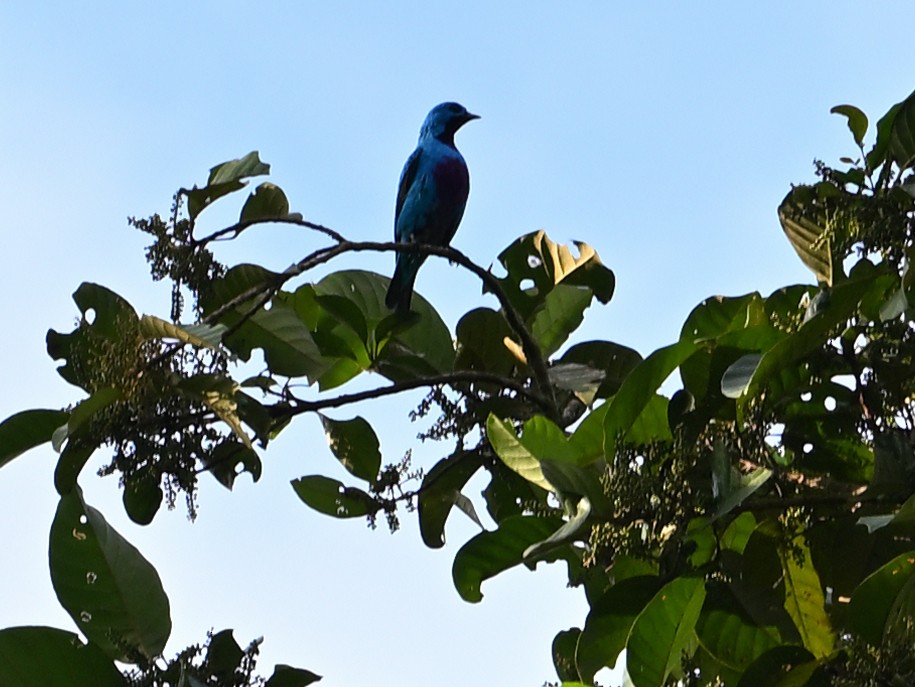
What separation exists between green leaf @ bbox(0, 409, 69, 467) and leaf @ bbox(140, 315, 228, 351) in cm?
39

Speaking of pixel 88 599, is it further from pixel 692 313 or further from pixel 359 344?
pixel 692 313

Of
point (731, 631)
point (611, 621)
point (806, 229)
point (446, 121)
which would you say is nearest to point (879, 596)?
point (731, 631)

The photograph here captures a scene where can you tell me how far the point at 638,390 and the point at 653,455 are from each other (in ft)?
0.40

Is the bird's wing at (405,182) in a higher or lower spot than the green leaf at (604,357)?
higher

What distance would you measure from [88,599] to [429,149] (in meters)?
4.82

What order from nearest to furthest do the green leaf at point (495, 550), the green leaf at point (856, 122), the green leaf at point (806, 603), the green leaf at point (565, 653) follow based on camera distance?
the green leaf at point (495, 550), the green leaf at point (806, 603), the green leaf at point (856, 122), the green leaf at point (565, 653)

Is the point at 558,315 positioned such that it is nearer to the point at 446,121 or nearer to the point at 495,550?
the point at 495,550

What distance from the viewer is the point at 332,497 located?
2938mm

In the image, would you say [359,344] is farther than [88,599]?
Yes

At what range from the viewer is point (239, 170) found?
104 inches

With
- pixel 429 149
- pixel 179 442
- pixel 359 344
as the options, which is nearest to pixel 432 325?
pixel 359 344

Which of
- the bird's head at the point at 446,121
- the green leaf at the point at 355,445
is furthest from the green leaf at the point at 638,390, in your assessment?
the bird's head at the point at 446,121

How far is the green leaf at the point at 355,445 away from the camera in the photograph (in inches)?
115

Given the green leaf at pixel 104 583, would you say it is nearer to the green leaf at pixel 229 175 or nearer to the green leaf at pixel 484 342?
the green leaf at pixel 229 175
